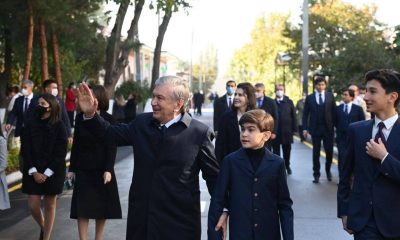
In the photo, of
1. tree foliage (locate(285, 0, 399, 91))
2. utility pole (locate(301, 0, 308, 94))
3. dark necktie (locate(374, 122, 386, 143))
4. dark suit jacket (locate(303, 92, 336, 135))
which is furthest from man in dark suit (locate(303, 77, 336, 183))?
utility pole (locate(301, 0, 308, 94))

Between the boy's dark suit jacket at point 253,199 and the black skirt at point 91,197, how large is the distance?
2.22 m

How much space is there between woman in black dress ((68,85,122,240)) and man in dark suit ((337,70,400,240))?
264 cm

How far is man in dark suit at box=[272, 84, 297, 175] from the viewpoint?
12984 mm

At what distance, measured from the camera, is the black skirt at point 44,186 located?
6938 mm

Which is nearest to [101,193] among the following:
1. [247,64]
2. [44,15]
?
[44,15]

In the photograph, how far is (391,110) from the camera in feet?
14.2

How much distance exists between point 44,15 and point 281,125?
796 centimetres

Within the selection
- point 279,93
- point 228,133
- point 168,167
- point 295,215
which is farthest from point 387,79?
point 279,93

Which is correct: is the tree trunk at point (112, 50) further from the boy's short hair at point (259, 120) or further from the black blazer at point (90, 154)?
the boy's short hair at point (259, 120)

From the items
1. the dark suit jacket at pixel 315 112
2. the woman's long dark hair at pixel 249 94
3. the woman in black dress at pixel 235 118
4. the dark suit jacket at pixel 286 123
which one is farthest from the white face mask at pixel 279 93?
the woman's long dark hair at pixel 249 94

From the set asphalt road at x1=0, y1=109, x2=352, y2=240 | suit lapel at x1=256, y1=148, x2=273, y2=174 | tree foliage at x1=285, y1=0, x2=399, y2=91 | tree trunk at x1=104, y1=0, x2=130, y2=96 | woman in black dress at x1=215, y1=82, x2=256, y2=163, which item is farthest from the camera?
tree trunk at x1=104, y1=0, x2=130, y2=96

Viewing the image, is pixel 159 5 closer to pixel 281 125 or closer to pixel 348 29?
pixel 281 125

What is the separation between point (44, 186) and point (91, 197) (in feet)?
2.55

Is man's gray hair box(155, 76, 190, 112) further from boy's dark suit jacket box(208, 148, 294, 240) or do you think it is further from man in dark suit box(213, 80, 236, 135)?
man in dark suit box(213, 80, 236, 135)
